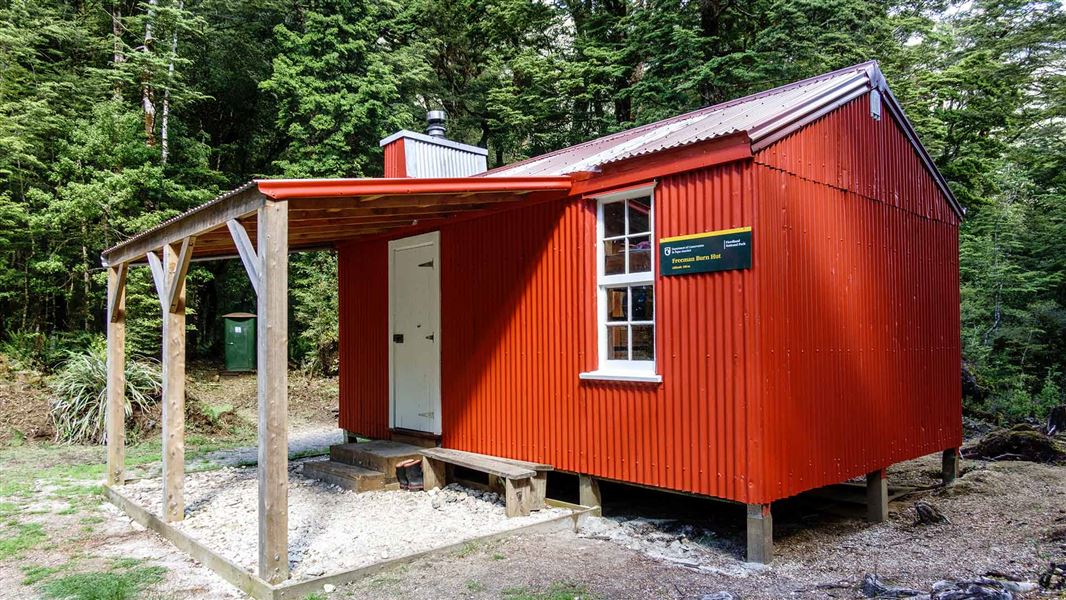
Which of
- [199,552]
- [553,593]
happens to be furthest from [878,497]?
[199,552]

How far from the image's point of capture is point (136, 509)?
6.43 metres

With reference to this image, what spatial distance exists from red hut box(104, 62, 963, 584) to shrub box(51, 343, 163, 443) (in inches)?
156

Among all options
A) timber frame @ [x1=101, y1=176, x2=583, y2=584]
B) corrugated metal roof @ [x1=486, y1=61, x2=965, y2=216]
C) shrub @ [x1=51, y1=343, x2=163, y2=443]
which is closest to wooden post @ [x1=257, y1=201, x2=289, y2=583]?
timber frame @ [x1=101, y1=176, x2=583, y2=584]

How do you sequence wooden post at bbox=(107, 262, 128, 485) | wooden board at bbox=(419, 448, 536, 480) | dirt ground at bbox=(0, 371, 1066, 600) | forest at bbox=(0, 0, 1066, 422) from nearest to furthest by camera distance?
dirt ground at bbox=(0, 371, 1066, 600), wooden board at bbox=(419, 448, 536, 480), wooden post at bbox=(107, 262, 128, 485), forest at bbox=(0, 0, 1066, 422)

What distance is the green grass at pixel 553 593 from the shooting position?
4172 millimetres

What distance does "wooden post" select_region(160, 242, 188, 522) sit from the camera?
19.5ft

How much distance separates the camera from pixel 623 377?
5.78 metres

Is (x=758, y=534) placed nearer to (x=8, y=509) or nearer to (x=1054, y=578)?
(x=1054, y=578)

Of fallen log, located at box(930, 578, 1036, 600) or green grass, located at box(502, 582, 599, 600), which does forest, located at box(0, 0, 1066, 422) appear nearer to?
fallen log, located at box(930, 578, 1036, 600)

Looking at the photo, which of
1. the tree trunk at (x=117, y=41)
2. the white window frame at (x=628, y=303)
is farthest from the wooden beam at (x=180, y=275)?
the tree trunk at (x=117, y=41)

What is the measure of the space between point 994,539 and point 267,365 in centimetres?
573

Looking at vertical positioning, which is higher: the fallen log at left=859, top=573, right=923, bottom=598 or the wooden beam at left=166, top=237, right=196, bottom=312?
the wooden beam at left=166, top=237, right=196, bottom=312

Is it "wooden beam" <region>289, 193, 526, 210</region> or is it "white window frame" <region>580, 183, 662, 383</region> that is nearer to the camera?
"wooden beam" <region>289, 193, 526, 210</region>

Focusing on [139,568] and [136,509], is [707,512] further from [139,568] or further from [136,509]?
[136,509]
